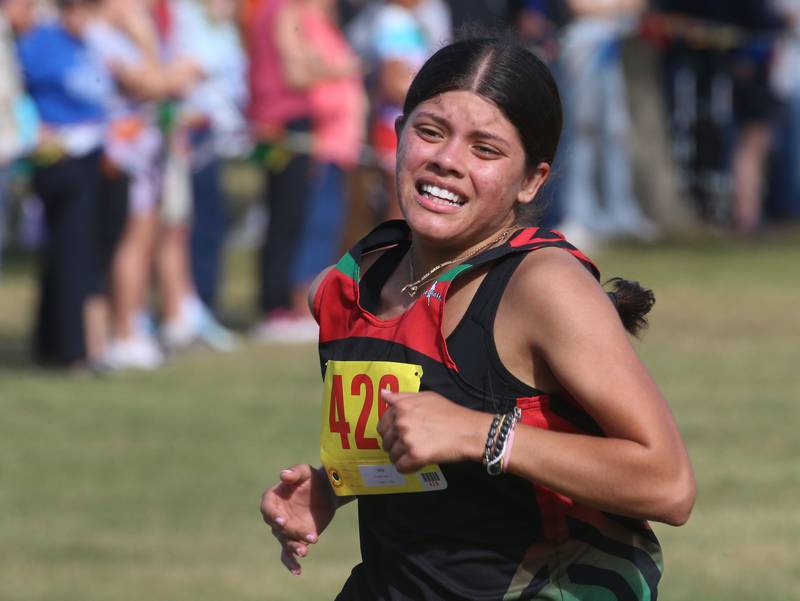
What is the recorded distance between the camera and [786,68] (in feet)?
55.0

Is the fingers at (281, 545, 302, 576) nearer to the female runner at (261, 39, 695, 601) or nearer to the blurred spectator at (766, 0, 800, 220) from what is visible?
the female runner at (261, 39, 695, 601)

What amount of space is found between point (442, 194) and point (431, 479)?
21.0 inches

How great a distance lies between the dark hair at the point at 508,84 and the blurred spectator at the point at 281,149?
337 inches

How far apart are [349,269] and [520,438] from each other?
687 millimetres

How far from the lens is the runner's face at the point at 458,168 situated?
315cm

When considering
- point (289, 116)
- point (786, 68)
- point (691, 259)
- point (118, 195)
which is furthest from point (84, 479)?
point (786, 68)

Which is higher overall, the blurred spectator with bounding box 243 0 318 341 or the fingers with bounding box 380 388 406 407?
the fingers with bounding box 380 388 406 407

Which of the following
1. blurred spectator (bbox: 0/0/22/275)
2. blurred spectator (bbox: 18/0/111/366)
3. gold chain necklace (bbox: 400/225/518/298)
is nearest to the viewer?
gold chain necklace (bbox: 400/225/518/298)

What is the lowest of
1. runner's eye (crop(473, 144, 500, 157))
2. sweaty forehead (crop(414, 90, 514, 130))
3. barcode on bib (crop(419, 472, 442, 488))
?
barcode on bib (crop(419, 472, 442, 488))

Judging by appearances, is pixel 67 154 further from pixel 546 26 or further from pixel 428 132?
pixel 428 132

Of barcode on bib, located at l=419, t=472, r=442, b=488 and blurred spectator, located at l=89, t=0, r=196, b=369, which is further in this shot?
blurred spectator, located at l=89, t=0, r=196, b=369

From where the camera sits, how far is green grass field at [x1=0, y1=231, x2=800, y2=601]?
6.36 metres

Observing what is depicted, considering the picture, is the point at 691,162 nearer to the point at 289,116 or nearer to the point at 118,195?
the point at 289,116

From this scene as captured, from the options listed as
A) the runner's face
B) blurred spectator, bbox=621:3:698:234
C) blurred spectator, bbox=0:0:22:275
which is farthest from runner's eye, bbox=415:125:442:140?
blurred spectator, bbox=621:3:698:234
